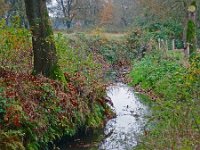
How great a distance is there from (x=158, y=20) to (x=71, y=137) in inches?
1209

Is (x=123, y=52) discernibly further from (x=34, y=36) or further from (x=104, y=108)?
(x=34, y=36)

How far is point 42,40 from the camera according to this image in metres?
11.9

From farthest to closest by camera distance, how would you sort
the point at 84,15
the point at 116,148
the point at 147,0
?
1. the point at 84,15
2. the point at 147,0
3. the point at 116,148

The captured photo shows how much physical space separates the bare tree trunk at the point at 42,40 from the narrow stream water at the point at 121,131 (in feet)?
7.07

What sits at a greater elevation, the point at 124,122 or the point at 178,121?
the point at 178,121

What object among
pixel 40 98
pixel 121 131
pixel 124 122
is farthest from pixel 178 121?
pixel 124 122

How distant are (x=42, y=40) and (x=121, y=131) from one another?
3.50 metres

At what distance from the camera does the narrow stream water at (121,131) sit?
10.0 metres

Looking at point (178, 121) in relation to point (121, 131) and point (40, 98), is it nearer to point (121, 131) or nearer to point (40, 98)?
point (40, 98)

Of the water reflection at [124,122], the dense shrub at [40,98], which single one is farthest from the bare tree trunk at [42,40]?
the water reflection at [124,122]

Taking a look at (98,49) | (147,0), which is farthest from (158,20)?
(98,49)

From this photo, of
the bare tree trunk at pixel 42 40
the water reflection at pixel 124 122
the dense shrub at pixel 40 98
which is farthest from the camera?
the bare tree trunk at pixel 42 40

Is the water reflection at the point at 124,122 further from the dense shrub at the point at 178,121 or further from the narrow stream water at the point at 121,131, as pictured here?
the dense shrub at the point at 178,121

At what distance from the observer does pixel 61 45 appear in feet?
46.4
